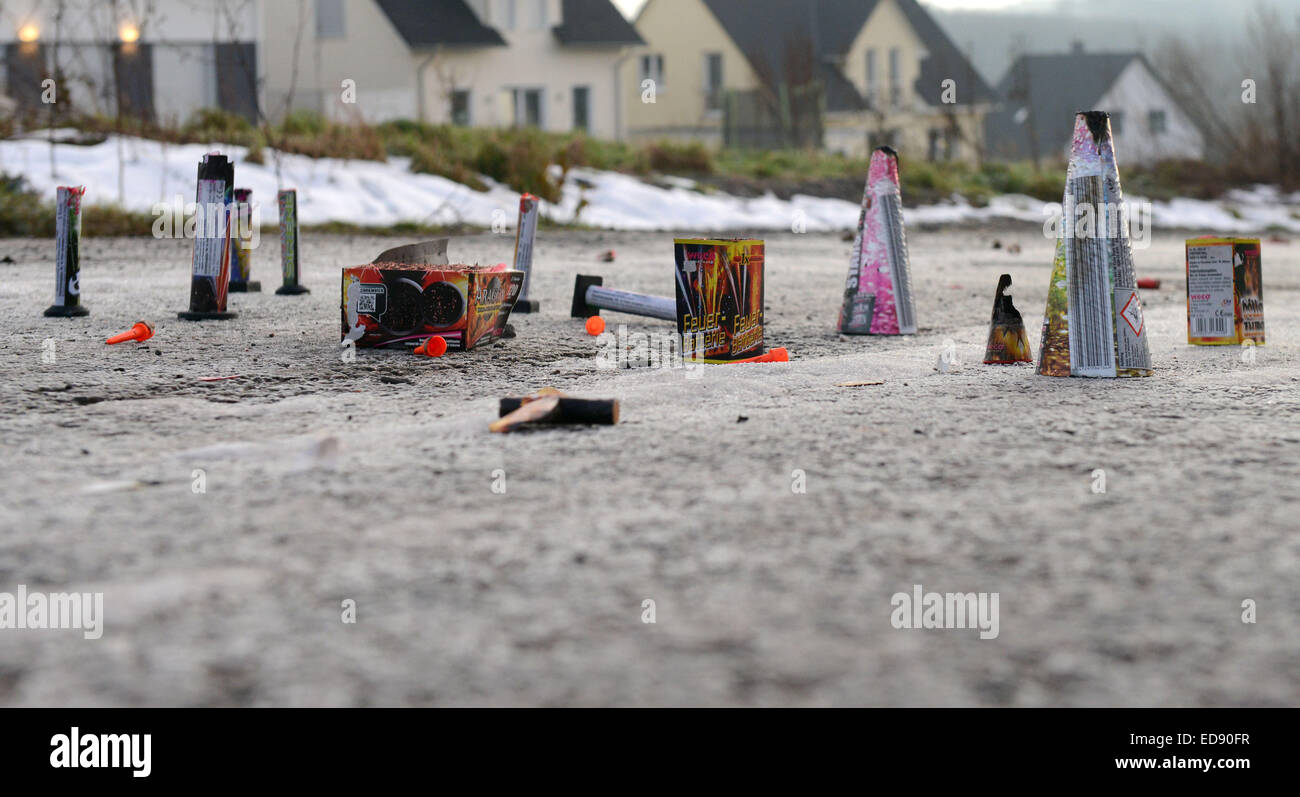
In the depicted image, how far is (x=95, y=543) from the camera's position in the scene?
2285mm

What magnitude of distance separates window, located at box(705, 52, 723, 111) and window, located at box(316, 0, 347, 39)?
11127mm

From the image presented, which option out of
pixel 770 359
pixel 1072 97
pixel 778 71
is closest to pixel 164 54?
pixel 778 71

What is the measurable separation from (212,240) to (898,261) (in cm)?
313

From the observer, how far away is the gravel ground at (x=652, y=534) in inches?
69.6

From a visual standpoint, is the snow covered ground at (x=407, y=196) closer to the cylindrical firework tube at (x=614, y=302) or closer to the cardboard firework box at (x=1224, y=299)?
the cylindrical firework tube at (x=614, y=302)

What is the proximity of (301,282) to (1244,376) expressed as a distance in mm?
5640

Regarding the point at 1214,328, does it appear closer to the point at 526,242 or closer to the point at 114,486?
the point at 526,242

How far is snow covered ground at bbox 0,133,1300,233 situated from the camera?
1268cm

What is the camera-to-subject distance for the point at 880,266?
18.1 feet

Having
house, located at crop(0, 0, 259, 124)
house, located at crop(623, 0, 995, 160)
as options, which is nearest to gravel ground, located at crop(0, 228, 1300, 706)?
house, located at crop(0, 0, 259, 124)

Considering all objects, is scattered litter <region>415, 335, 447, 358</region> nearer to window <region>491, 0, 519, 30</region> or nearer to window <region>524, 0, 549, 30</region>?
window <region>491, 0, 519, 30</region>

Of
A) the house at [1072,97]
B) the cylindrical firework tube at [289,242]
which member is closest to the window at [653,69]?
the house at [1072,97]

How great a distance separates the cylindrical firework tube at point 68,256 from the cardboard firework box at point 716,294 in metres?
2.87
